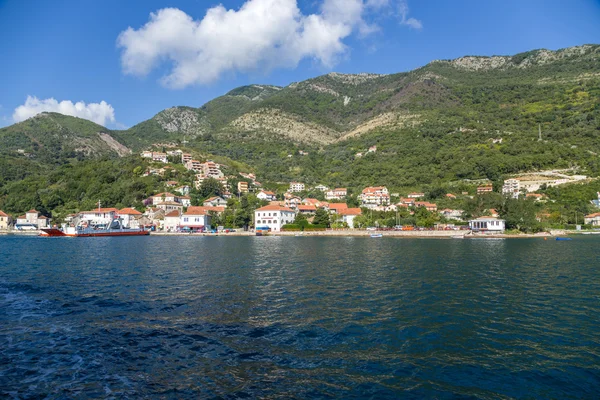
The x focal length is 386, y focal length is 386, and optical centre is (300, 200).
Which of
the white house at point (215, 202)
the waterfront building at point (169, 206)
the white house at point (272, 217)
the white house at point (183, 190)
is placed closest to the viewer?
the white house at point (272, 217)

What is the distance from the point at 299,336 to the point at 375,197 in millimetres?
81688

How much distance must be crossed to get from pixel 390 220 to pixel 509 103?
9964cm

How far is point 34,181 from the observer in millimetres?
104625

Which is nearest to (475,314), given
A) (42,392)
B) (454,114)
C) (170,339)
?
(170,339)

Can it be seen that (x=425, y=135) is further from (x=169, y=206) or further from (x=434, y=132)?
(x=169, y=206)

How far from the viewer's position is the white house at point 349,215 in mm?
78688

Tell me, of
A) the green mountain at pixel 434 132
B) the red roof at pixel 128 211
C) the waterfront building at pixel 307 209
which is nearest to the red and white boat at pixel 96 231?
the red roof at pixel 128 211

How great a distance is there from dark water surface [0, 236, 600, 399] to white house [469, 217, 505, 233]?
151 feet

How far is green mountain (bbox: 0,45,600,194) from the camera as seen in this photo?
99062mm

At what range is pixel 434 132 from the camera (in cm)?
12375

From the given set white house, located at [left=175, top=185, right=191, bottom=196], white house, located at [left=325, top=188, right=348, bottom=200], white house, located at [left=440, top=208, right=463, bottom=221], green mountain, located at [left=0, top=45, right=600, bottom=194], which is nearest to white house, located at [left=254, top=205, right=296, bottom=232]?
white house, located at [left=325, top=188, right=348, bottom=200]

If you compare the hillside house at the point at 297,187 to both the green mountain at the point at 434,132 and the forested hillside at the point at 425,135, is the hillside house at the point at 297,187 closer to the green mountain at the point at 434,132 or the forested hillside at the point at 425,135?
the forested hillside at the point at 425,135

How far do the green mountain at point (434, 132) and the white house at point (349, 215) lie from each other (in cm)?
2315

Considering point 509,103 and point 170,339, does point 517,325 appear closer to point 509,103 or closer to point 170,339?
point 170,339
